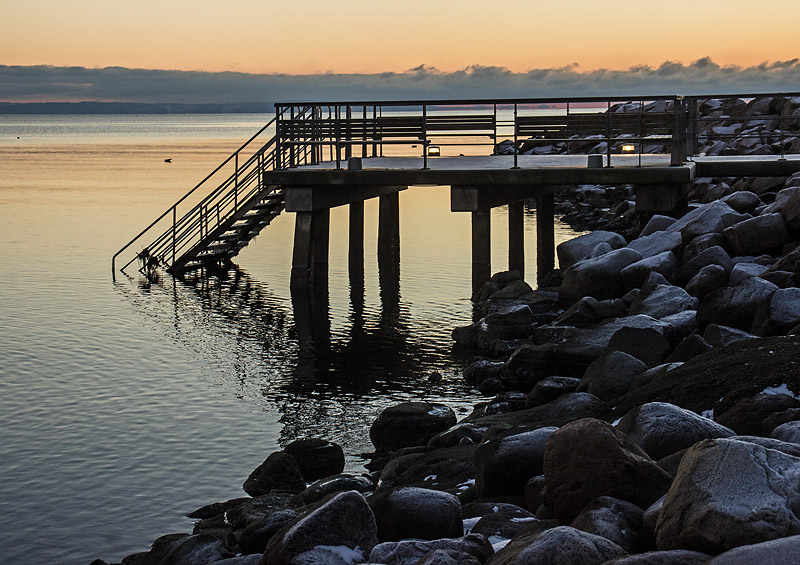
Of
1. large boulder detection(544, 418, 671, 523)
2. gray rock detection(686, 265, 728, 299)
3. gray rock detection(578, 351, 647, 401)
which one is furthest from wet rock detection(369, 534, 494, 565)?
gray rock detection(686, 265, 728, 299)

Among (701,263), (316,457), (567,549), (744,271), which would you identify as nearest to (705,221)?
(701,263)

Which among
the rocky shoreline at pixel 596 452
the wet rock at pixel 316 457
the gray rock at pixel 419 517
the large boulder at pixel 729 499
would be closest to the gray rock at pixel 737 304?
the rocky shoreline at pixel 596 452

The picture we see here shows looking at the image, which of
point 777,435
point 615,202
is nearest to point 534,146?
point 615,202

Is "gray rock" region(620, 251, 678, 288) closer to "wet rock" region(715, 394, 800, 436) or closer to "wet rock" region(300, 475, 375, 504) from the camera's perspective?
"wet rock" region(300, 475, 375, 504)

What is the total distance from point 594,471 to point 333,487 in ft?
11.8

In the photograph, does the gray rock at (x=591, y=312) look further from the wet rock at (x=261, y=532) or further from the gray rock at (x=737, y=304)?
the wet rock at (x=261, y=532)

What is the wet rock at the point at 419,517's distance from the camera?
23.5 feet

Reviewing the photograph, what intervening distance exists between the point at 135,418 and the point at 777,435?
27.2 feet

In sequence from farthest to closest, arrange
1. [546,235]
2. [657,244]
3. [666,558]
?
[546,235] < [657,244] < [666,558]

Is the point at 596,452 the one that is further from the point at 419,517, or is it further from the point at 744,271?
the point at 744,271

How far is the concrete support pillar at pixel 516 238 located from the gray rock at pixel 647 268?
8.09 meters

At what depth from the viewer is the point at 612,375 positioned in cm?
1125

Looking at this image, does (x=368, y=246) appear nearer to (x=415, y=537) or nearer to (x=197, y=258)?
(x=197, y=258)

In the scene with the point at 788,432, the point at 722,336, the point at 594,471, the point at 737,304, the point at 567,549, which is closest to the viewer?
the point at 567,549
